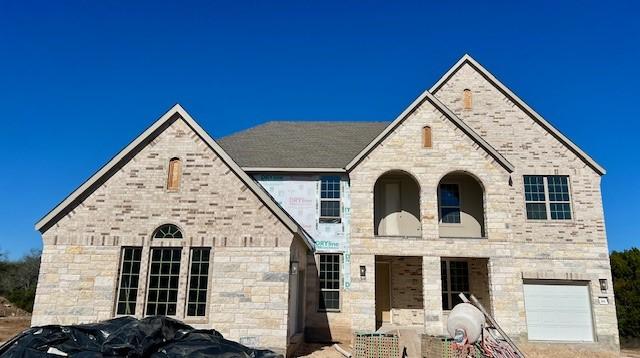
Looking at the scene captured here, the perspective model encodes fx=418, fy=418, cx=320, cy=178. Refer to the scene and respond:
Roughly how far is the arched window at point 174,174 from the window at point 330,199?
6397mm

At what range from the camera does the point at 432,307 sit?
51.6ft

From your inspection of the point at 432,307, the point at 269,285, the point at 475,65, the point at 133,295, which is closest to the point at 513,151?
the point at 475,65

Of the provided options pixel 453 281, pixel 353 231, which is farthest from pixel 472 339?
pixel 453 281

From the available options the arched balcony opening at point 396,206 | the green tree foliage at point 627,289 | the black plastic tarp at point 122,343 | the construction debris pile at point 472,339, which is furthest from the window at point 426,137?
the green tree foliage at point 627,289

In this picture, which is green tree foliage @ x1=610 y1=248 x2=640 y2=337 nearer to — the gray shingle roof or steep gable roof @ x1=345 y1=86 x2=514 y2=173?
steep gable roof @ x1=345 y1=86 x2=514 y2=173

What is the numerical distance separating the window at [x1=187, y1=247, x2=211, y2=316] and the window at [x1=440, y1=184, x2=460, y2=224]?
1015cm

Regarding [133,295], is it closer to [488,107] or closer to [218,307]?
[218,307]

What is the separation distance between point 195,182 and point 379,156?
7505mm

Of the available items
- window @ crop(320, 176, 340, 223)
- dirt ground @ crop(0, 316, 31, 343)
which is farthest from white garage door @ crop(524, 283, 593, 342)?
dirt ground @ crop(0, 316, 31, 343)

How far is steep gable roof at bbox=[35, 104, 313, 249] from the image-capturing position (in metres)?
12.9

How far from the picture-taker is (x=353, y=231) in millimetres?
16531

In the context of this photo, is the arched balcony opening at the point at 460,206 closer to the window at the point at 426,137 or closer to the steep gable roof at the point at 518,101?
the window at the point at 426,137

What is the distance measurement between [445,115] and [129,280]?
43.2 ft

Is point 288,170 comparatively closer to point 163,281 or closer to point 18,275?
point 163,281
